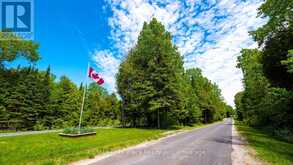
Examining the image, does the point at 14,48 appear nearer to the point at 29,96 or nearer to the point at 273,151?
the point at 29,96

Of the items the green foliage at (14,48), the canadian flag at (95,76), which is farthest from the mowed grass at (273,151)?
the green foliage at (14,48)

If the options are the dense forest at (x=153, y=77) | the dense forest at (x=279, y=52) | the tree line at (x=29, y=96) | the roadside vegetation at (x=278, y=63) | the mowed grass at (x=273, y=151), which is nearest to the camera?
the mowed grass at (x=273, y=151)

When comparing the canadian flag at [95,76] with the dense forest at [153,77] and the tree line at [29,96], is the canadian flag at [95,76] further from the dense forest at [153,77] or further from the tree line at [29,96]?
the tree line at [29,96]

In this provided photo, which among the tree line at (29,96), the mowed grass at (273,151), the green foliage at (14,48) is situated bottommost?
the mowed grass at (273,151)

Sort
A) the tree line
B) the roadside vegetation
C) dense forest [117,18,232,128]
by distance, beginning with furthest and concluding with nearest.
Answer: the tree line < dense forest [117,18,232,128] < the roadside vegetation

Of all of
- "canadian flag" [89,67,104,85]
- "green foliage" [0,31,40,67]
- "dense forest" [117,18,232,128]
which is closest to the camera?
"canadian flag" [89,67,104,85]

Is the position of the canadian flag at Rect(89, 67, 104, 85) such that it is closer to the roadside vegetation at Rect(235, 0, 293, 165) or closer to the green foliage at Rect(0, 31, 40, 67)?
the roadside vegetation at Rect(235, 0, 293, 165)

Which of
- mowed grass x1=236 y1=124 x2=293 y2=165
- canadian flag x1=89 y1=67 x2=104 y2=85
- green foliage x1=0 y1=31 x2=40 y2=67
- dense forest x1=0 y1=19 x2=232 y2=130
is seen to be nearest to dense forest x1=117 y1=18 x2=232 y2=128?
dense forest x1=0 y1=19 x2=232 y2=130

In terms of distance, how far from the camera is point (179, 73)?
33375mm

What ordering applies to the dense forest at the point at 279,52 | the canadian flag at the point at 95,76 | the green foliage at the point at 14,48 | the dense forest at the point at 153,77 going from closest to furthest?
the dense forest at the point at 279,52, the canadian flag at the point at 95,76, the dense forest at the point at 153,77, the green foliage at the point at 14,48

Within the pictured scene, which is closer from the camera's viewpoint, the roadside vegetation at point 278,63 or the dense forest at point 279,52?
the roadside vegetation at point 278,63

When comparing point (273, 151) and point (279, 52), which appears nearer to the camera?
point (273, 151)

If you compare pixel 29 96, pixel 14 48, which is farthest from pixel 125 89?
pixel 14 48

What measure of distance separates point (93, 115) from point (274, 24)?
4281cm
